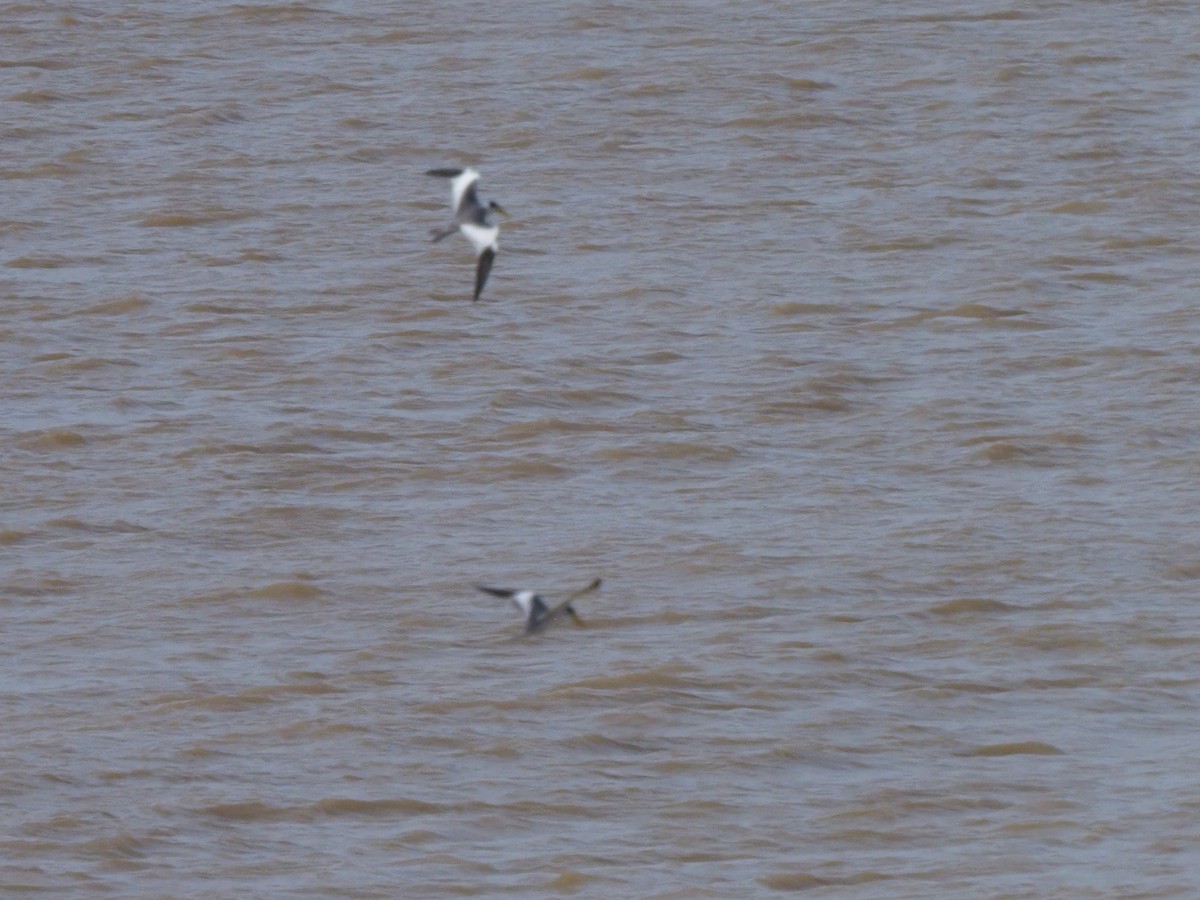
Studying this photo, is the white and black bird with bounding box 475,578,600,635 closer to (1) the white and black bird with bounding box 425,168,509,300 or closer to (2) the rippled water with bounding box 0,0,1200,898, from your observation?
(2) the rippled water with bounding box 0,0,1200,898

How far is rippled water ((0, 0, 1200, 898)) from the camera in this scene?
839 centimetres

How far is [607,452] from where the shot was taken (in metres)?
11.2

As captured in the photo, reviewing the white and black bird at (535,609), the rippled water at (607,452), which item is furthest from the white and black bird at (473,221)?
the rippled water at (607,452)

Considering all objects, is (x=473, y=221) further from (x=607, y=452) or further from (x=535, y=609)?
(x=607, y=452)

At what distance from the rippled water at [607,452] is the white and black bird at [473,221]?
5.30 feet

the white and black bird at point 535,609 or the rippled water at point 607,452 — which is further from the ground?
the white and black bird at point 535,609

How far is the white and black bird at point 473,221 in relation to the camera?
805 cm

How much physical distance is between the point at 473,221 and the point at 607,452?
2881 millimetres

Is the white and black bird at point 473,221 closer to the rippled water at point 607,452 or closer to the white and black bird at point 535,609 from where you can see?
the white and black bird at point 535,609

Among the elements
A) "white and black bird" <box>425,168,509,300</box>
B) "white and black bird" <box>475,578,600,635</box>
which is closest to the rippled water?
"white and black bird" <box>475,578,600,635</box>

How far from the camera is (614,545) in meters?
10.3

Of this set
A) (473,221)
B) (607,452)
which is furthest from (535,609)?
(607,452)

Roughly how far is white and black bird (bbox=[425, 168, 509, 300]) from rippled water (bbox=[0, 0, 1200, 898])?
1617 millimetres

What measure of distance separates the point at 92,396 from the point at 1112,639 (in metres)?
4.62
